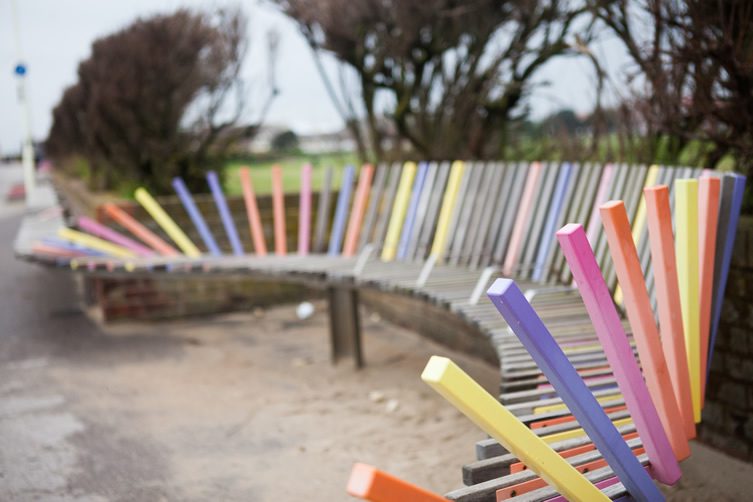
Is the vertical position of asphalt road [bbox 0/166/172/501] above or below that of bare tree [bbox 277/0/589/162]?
below

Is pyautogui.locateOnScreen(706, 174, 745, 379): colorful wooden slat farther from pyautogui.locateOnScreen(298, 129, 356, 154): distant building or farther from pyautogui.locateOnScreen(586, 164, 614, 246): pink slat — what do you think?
pyautogui.locateOnScreen(298, 129, 356, 154): distant building

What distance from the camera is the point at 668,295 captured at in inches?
93.0

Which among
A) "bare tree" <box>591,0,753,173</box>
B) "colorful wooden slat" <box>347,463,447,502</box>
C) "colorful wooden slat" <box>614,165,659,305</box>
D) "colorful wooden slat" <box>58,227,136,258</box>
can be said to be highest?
"bare tree" <box>591,0,753,173</box>

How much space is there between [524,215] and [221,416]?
210 centimetres

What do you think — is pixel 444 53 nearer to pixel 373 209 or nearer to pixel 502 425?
pixel 373 209

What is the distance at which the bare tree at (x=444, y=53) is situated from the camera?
679 centimetres

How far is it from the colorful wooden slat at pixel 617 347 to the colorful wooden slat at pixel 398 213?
3764 millimetres

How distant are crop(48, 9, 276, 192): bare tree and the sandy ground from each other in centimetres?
263

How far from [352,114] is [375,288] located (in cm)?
387

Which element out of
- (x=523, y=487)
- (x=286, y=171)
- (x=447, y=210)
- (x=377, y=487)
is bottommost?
(x=523, y=487)

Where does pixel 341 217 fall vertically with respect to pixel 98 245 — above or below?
above

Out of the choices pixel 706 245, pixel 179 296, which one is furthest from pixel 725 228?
pixel 179 296

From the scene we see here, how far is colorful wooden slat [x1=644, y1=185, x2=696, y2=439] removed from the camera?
2.27 m

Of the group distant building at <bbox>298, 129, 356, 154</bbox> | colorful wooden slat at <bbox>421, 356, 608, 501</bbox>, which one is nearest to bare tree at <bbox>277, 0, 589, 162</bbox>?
distant building at <bbox>298, 129, 356, 154</bbox>
